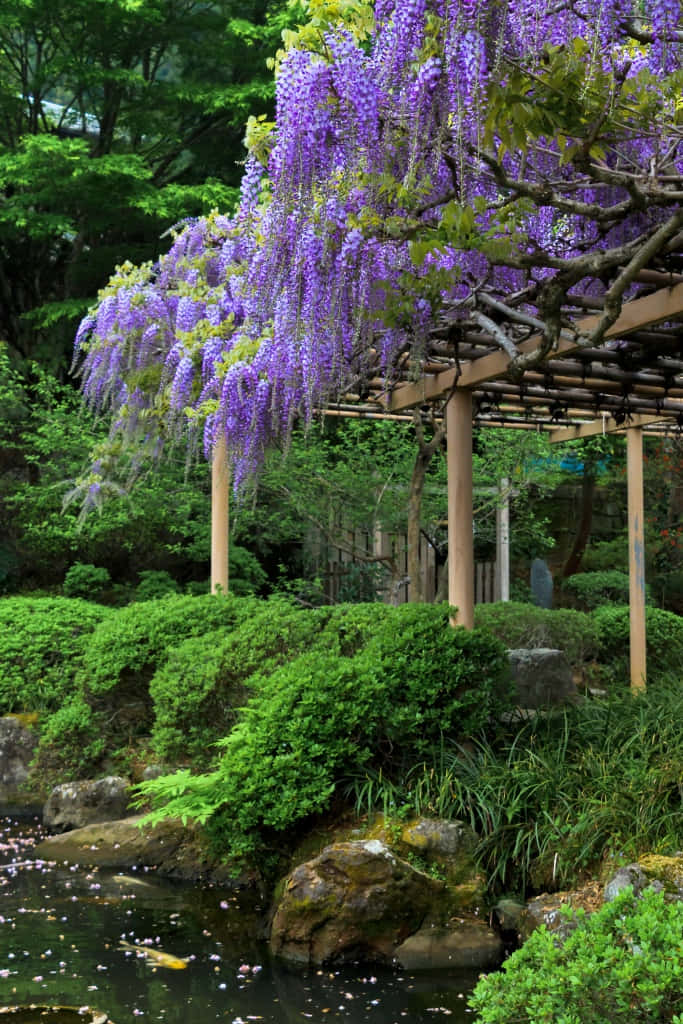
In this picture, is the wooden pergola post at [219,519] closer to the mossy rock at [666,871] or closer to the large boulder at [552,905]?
the large boulder at [552,905]

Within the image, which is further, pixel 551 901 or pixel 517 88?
pixel 551 901

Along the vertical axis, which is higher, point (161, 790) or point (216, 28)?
point (216, 28)

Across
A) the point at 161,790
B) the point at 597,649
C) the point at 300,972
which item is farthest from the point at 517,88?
the point at 597,649

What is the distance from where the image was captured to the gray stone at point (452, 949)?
4160 mm

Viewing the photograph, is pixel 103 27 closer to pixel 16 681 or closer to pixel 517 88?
pixel 16 681

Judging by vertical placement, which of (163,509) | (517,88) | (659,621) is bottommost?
(659,621)

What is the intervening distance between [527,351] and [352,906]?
2491 mm

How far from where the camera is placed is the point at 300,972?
13.7 ft

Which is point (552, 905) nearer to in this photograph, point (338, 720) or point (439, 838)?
point (439, 838)

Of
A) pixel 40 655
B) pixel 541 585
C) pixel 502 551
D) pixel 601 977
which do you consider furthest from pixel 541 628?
pixel 601 977

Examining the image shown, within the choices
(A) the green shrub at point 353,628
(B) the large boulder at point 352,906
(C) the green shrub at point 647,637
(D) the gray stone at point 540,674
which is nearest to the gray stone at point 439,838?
(B) the large boulder at point 352,906

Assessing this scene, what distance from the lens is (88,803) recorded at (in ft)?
21.3

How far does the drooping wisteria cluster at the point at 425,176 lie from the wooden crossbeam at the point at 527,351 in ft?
0.69

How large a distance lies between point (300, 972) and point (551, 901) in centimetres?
101
